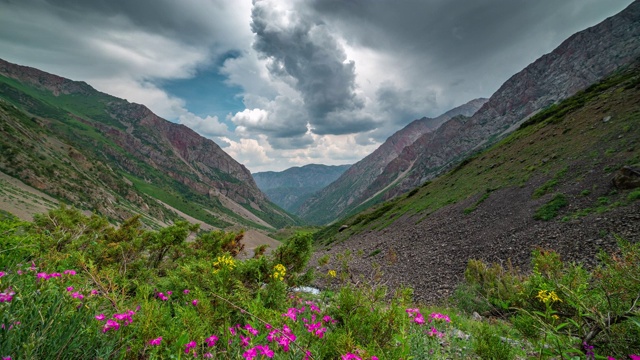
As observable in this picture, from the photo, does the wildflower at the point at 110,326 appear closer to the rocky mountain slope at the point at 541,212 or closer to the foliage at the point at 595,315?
the foliage at the point at 595,315

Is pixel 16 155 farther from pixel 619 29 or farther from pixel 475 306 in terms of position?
pixel 619 29

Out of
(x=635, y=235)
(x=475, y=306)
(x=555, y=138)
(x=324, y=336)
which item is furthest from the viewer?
(x=555, y=138)

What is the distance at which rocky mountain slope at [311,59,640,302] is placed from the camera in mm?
13992

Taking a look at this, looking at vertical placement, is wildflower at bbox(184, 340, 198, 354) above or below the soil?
above

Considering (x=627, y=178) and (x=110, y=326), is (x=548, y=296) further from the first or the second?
(x=627, y=178)

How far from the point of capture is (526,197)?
23031 millimetres

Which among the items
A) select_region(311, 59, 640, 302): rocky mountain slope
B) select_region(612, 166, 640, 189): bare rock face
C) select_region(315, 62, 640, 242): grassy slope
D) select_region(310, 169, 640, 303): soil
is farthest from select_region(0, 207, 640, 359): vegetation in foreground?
select_region(315, 62, 640, 242): grassy slope

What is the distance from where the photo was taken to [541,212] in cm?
1853

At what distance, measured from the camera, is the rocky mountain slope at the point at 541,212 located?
14.0 metres

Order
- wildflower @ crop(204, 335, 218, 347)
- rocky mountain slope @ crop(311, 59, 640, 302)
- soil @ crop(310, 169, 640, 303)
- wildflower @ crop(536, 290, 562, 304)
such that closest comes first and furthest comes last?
wildflower @ crop(204, 335, 218, 347) < wildflower @ crop(536, 290, 562, 304) < soil @ crop(310, 169, 640, 303) < rocky mountain slope @ crop(311, 59, 640, 302)

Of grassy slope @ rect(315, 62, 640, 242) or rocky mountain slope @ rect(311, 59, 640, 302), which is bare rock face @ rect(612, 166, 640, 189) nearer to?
rocky mountain slope @ rect(311, 59, 640, 302)

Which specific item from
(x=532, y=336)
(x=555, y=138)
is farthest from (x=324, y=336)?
(x=555, y=138)

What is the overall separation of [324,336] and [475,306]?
30.9 ft

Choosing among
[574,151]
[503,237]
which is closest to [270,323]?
[503,237]
